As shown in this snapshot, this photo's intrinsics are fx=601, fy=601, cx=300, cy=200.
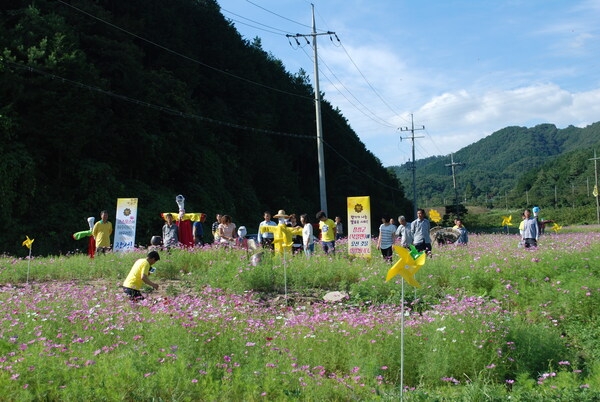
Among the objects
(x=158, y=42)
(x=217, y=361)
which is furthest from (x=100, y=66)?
(x=217, y=361)

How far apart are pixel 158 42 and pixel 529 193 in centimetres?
10089

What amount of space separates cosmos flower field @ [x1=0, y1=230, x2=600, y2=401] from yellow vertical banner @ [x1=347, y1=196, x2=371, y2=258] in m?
3.96

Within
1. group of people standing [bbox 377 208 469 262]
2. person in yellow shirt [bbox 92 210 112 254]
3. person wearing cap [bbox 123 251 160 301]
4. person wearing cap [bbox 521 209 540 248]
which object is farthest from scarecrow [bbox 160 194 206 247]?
person wearing cap [bbox 521 209 540 248]

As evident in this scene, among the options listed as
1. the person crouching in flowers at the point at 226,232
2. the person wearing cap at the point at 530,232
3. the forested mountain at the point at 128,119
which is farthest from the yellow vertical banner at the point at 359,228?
the forested mountain at the point at 128,119

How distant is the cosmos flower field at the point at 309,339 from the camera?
5.77 meters

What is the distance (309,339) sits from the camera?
7.30m

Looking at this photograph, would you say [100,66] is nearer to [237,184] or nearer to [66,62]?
[66,62]

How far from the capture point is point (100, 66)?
3244 cm

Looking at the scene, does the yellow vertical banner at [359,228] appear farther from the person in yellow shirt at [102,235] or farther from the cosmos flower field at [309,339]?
the person in yellow shirt at [102,235]

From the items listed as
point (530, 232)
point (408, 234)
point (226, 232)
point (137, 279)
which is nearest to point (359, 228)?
point (408, 234)

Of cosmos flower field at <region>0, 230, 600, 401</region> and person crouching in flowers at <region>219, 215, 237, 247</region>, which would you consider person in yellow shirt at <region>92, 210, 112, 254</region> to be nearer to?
person crouching in flowers at <region>219, 215, 237, 247</region>

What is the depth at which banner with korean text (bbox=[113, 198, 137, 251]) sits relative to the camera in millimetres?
17016

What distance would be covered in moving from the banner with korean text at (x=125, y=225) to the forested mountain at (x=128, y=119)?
8092mm

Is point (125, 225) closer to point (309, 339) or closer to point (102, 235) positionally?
point (102, 235)
